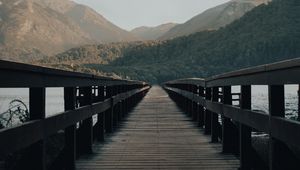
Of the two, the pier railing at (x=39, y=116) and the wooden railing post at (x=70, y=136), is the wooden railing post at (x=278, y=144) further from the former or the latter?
the wooden railing post at (x=70, y=136)

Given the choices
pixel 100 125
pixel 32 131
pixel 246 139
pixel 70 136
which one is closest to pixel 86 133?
pixel 70 136

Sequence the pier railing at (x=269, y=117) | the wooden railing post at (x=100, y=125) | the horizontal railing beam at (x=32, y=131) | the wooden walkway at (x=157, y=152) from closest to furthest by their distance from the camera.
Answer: the horizontal railing beam at (x=32, y=131), the pier railing at (x=269, y=117), the wooden walkway at (x=157, y=152), the wooden railing post at (x=100, y=125)

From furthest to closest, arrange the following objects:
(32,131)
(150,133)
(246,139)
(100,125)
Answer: (150,133) → (100,125) → (246,139) → (32,131)

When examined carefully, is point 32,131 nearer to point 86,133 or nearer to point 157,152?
point 86,133

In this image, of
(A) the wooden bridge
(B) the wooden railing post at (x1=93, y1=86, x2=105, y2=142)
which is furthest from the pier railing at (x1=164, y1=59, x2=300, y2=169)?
(B) the wooden railing post at (x1=93, y1=86, x2=105, y2=142)

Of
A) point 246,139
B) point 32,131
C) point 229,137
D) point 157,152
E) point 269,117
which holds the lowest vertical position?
point 157,152

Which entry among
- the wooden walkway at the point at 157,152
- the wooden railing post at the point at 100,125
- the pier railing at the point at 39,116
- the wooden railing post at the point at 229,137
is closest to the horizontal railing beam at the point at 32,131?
the pier railing at the point at 39,116

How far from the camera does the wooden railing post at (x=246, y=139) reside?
6238 mm

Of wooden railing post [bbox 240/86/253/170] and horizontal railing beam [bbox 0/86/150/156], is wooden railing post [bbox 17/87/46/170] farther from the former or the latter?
wooden railing post [bbox 240/86/253/170]

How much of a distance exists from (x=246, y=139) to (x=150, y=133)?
5182 millimetres

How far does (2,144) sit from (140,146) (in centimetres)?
541

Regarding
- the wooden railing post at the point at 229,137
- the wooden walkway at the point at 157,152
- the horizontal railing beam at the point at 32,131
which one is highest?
the horizontal railing beam at the point at 32,131

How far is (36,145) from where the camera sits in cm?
480

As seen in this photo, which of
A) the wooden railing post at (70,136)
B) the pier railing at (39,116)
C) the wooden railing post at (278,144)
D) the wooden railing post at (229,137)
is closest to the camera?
the pier railing at (39,116)
